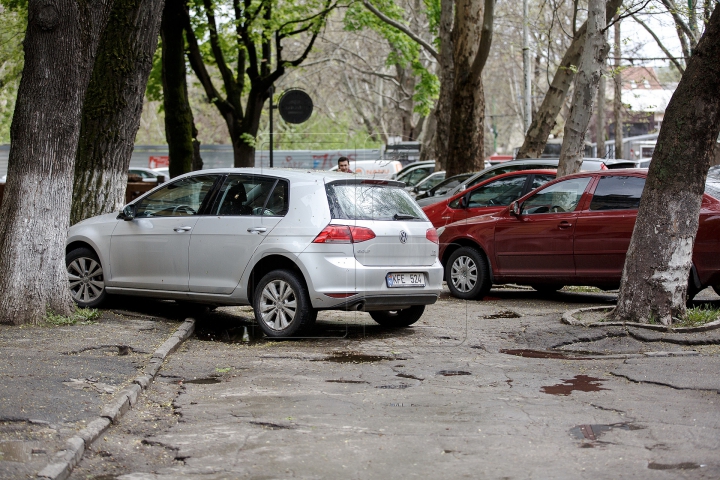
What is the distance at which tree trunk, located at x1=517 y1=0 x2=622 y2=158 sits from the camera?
2020 centimetres

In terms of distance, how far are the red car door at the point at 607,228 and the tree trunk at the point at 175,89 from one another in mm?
10714

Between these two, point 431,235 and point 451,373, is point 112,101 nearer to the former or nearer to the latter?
point 431,235

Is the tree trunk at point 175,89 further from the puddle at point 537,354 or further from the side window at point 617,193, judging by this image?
the puddle at point 537,354

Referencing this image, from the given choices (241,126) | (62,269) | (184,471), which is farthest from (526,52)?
(184,471)

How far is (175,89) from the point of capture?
20.1 metres

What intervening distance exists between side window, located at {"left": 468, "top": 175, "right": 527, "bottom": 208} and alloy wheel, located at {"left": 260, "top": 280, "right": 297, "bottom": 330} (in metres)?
6.54

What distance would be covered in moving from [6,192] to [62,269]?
937 mm

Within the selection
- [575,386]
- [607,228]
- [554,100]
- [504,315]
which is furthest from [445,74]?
[575,386]

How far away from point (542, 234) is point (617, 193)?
106cm

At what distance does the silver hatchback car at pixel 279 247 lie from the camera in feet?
30.6

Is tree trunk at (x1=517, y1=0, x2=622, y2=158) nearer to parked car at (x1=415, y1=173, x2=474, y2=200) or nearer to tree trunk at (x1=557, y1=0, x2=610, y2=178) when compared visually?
parked car at (x1=415, y1=173, x2=474, y2=200)

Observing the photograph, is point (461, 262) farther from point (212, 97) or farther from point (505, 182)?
point (212, 97)

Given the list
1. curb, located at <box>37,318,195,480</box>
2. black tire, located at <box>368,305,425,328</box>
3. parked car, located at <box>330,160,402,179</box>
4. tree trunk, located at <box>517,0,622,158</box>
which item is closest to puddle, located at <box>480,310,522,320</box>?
black tire, located at <box>368,305,425,328</box>

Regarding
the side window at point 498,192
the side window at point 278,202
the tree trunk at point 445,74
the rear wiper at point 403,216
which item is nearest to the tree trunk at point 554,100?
the tree trunk at point 445,74
